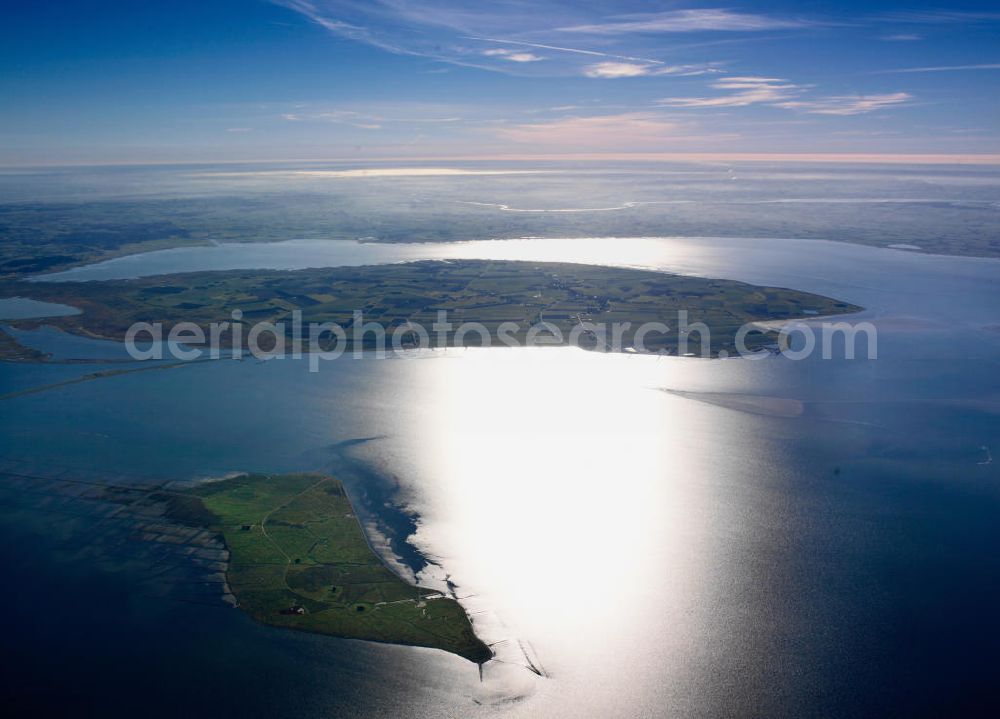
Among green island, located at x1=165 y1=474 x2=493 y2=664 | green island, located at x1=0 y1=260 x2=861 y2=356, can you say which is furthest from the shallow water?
green island, located at x1=165 y1=474 x2=493 y2=664

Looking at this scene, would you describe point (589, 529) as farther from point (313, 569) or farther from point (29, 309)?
point (29, 309)

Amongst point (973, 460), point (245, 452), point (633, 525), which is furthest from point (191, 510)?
point (973, 460)

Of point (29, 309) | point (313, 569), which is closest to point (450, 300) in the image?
point (29, 309)

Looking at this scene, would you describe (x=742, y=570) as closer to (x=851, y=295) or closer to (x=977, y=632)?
(x=977, y=632)

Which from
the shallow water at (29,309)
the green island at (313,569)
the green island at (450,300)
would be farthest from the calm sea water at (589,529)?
the shallow water at (29,309)

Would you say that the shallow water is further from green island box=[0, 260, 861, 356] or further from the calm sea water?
the calm sea water

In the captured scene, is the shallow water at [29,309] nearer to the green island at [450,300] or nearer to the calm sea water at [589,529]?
the green island at [450,300]
